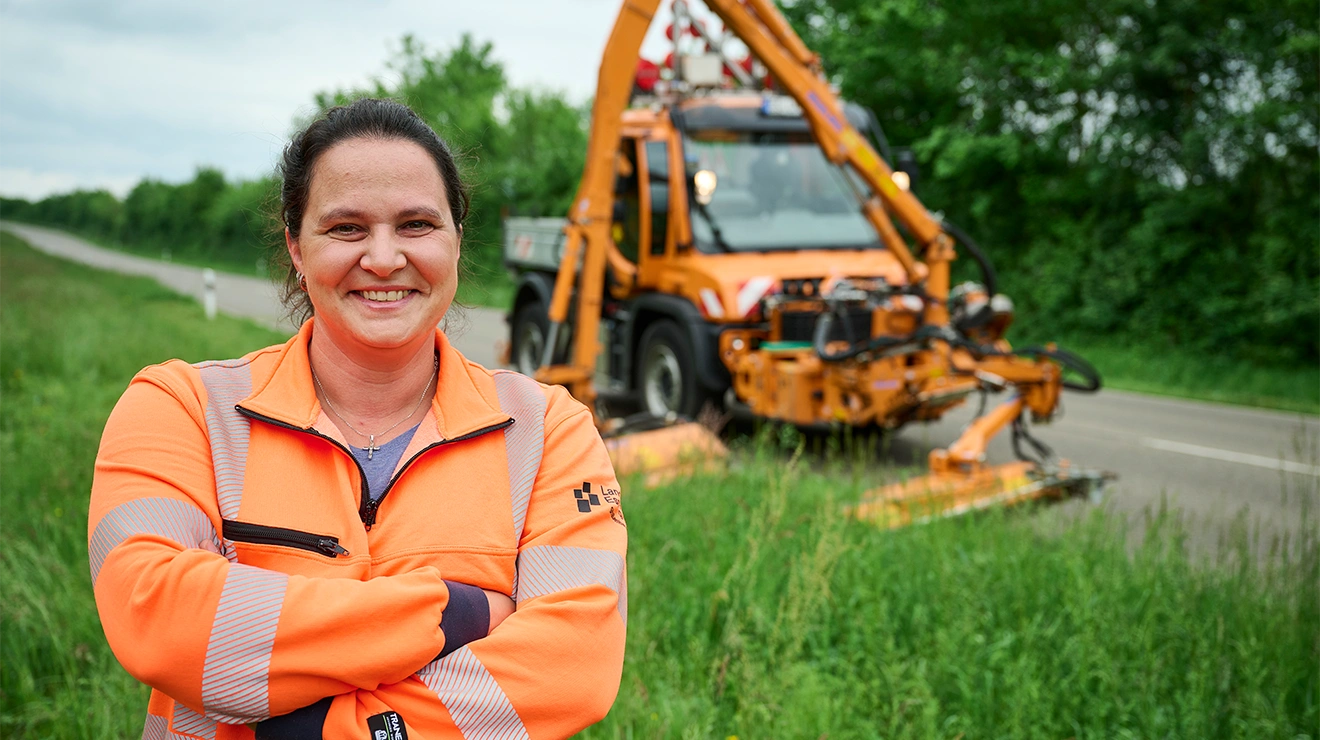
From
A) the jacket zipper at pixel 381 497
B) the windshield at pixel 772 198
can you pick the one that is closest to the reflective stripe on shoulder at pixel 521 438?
the jacket zipper at pixel 381 497

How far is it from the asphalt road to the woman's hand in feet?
12.7

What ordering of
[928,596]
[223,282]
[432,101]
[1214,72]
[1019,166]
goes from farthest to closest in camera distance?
[432,101], [223,282], [1019,166], [1214,72], [928,596]

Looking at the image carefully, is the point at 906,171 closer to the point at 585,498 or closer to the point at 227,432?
the point at 585,498

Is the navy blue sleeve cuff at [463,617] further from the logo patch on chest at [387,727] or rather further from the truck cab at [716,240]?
the truck cab at [716,240]

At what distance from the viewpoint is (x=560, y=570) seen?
5.31ft

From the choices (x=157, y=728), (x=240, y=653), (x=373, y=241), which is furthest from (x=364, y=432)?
(x=157, y=728)

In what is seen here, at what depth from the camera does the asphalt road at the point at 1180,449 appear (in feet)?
20.9

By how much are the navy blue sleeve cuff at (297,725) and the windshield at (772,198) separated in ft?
21.6

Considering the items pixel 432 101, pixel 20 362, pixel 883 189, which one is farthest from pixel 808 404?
pixel 432 101

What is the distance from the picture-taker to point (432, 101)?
43.8 metres

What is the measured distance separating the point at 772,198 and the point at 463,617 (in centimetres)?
692

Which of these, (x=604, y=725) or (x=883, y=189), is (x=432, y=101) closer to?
(x=883, y=189)

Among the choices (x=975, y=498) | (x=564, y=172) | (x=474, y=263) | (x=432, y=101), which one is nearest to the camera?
(x=474, y=263)

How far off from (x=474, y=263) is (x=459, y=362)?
0.55 metres
